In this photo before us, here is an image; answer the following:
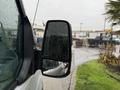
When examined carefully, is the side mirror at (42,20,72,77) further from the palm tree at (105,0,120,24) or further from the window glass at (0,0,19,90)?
the palm tree at (105,0,120,24)

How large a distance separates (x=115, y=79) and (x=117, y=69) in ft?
13.1

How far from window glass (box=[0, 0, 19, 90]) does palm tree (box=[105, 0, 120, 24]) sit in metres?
18.4

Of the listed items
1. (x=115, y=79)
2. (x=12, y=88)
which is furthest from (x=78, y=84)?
(x=12, y=88)

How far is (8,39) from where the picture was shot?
225 centimetres

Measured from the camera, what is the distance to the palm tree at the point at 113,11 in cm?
2041

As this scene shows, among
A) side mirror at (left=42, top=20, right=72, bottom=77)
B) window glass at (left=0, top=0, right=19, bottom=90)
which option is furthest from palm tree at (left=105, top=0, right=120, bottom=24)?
window glass at (left=0, top=0, right=19, bottom=90)

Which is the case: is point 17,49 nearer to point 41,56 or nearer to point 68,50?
point 41,56

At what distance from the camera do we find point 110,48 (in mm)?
24359

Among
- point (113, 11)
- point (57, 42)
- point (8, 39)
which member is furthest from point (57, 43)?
point (113, 11)

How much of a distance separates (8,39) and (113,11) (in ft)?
61.4

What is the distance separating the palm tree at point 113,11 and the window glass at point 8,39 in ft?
60.2

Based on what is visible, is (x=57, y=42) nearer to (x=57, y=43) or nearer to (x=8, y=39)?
(x=57, y=43)

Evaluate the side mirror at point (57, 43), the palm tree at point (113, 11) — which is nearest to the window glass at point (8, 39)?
the side mirror at point (57, 43)

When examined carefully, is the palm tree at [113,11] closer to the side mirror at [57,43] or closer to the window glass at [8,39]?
the side mirror at [57,43]
